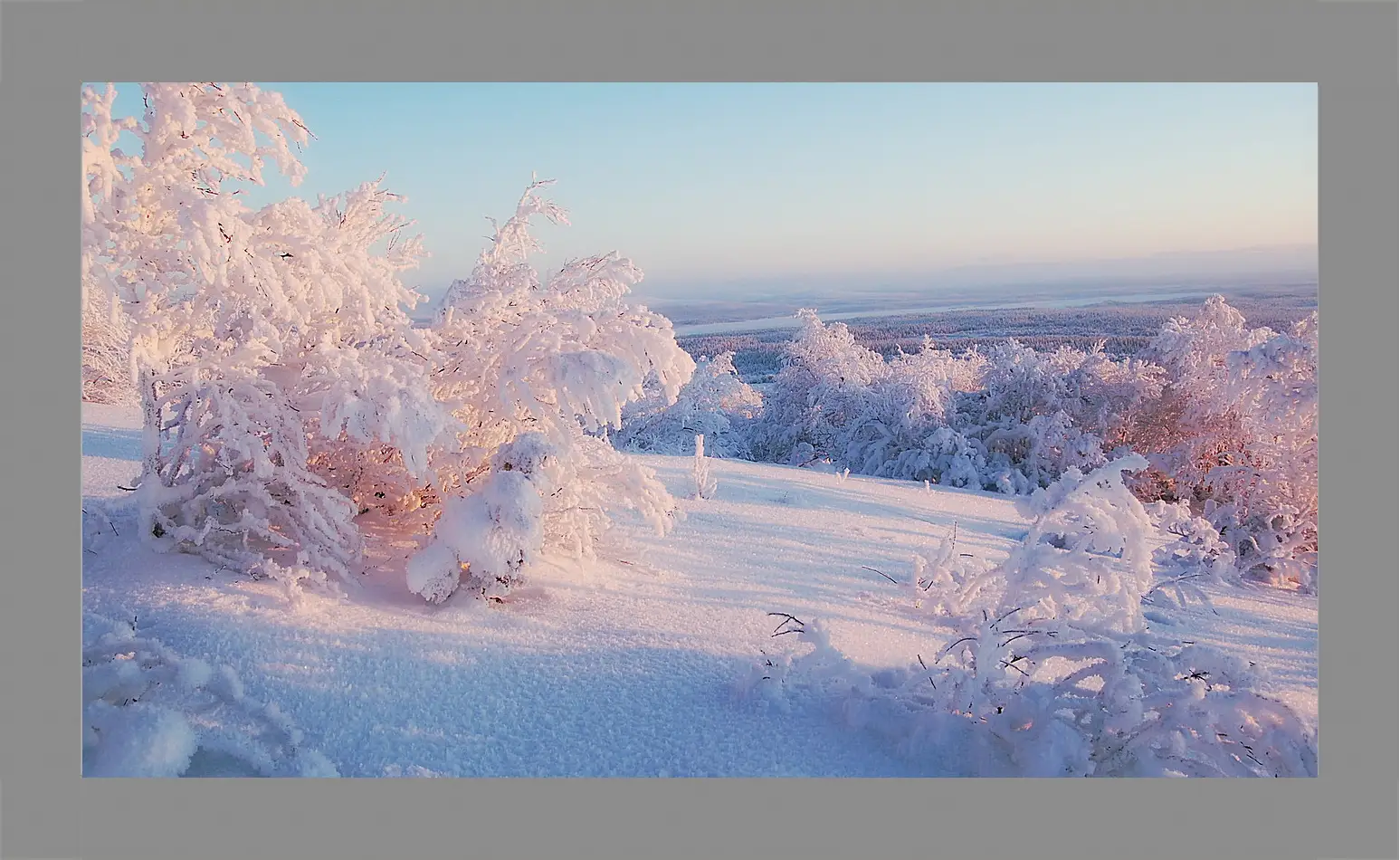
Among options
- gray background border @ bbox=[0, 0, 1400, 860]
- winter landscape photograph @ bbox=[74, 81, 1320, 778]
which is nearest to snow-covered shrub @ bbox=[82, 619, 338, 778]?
winter landscape photograph @ bbox=[74, 81, 1320, 778]

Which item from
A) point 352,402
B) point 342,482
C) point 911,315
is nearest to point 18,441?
point 342,482

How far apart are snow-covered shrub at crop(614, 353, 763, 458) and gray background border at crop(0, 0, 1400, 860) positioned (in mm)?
8216

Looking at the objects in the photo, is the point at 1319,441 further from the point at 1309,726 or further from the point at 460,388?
the point at 460,388

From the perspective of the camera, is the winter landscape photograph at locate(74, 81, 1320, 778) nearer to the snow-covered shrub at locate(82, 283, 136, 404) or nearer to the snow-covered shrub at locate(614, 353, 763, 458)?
the snow-covered shrub at locate(82, 283, 136, 404)

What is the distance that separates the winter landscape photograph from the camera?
9.00 ft

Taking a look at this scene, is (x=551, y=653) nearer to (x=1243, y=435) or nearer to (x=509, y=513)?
(x=509, y=513)

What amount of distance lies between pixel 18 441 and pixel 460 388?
1.60m

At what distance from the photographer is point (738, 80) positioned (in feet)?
10.1

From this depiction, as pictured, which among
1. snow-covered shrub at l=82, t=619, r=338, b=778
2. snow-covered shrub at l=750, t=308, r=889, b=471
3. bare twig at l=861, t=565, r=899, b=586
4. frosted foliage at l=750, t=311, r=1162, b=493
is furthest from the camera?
snow-covered shrub at l=750, t=308, r=889, b=471

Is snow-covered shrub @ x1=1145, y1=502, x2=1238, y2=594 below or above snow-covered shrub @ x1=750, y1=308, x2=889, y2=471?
above

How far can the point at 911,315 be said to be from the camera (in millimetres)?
6633

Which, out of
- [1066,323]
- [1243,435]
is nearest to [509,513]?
[1066,323]

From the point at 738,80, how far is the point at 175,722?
9.50ft

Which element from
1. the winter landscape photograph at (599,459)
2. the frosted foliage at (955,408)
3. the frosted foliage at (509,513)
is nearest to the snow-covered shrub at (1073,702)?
the winter landscape photograph at (599,459)
